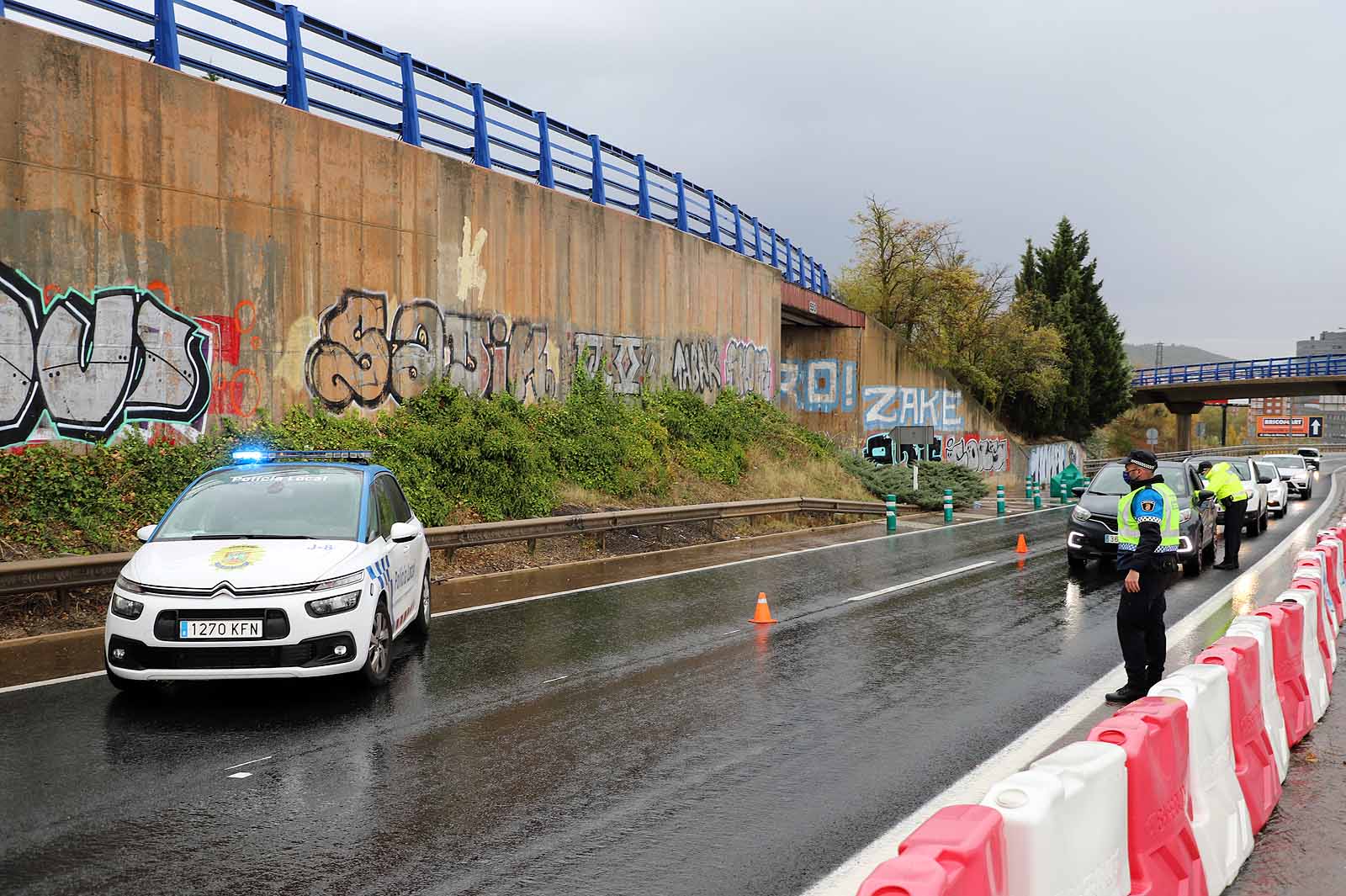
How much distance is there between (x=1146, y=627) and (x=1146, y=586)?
1.01 ft

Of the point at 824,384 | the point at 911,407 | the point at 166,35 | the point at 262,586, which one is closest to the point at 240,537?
the point at 262,586

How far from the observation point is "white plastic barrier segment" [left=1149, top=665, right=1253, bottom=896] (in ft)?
15.0

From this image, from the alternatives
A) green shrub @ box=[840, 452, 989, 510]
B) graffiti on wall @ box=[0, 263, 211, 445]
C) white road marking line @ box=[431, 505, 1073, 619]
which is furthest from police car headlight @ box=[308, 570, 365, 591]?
green shrub @ box=[840, 452, 989, 510]

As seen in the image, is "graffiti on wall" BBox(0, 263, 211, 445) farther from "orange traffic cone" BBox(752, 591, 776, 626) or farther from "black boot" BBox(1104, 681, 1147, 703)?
"black boot" BBox(1104, 681, 1147, 703)

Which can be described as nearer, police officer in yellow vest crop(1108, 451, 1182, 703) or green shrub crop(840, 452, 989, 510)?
police officer in yellow vest crop(1108, 451, 1182, 703)

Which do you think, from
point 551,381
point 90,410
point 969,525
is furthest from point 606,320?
point 90,410

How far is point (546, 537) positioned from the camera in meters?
16.8

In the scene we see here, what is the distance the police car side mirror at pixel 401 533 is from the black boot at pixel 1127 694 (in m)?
5.55

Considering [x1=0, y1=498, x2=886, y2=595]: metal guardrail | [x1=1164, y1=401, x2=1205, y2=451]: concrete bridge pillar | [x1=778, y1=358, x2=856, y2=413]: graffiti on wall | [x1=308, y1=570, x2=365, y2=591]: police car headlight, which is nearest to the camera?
[x1=308, y1=570, x2=365, y2=591]: police car headlight

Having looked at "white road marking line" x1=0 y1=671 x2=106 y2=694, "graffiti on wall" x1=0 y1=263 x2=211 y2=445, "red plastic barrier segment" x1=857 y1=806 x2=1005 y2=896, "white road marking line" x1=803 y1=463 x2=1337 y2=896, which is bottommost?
"white road marking line" x1=803 y1=463 x2=1337 y2=896

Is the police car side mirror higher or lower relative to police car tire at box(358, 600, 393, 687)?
higher

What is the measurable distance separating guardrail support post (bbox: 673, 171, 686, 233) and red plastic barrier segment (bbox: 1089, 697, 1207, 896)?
2413 centimetres

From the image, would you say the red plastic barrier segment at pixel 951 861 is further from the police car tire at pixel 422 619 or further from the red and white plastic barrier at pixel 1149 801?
the police car tire at pixel 422 619

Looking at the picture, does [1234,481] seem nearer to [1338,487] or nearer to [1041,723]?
[1041,723]
